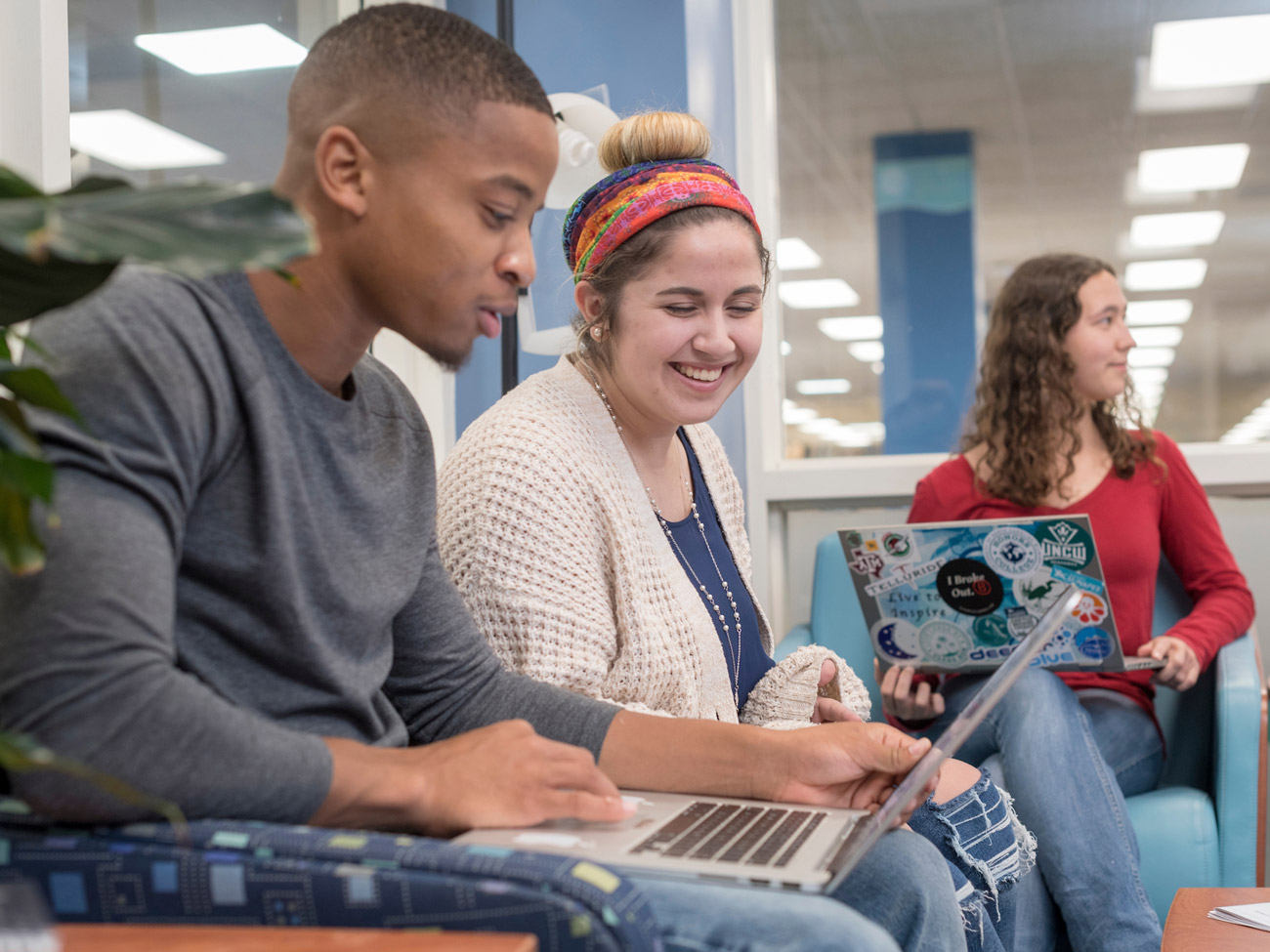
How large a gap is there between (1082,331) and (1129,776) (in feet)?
2.85


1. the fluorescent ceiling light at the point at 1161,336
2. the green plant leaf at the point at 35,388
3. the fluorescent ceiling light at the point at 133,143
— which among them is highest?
the fluorescent ceiling light at the point at 133,143

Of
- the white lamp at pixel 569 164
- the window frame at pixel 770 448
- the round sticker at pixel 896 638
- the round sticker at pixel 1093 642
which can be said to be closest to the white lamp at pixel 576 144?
the white lamp at pixel 569 164

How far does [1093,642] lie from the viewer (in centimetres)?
191

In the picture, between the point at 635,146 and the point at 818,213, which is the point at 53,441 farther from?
the point at 818,213

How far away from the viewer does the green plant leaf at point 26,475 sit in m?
0.53

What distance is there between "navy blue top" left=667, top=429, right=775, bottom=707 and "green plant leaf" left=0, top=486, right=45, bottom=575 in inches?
39.5

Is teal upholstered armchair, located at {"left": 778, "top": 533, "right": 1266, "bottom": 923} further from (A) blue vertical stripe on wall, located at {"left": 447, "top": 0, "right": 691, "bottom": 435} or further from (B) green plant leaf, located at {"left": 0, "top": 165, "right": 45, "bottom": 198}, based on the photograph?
(B) green plant leaf, located at {"left": 0, "top": 165, "right": 45, "bottom": 198}

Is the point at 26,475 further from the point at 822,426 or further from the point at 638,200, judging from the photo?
the point at 822,426

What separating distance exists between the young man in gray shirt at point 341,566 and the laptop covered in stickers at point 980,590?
85 cm

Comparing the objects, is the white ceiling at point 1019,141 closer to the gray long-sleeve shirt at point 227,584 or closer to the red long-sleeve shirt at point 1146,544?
the red long-sleeve shirt at point 1146,544

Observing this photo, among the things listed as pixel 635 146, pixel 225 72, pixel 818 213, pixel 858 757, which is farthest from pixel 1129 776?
pixel 225 72

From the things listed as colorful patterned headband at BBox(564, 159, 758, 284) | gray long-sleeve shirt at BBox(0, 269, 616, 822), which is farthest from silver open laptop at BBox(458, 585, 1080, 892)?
colorful patterned headband at BBox(564, 159, 758, 284)

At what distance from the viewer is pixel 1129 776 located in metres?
2.04

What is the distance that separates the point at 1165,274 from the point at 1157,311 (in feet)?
0.32
